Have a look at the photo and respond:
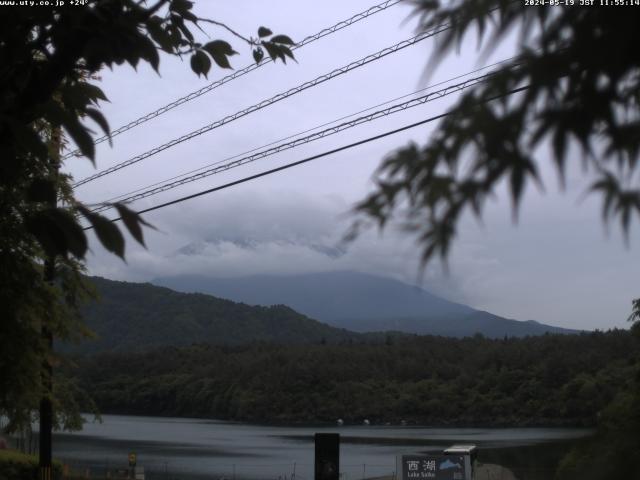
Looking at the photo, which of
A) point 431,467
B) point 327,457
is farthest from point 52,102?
point 431,467

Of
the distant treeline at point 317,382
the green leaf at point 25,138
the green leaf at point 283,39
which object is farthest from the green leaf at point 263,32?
the distant treeline at point 317,382

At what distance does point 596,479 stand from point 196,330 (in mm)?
85171

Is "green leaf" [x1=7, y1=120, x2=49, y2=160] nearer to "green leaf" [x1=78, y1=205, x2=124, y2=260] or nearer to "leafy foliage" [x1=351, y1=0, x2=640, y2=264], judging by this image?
"green leaf" [x1=78, y1=205, x2=124, y2=260]

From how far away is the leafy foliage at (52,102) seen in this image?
11.6 feet

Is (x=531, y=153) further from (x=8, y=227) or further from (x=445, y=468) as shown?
(x=445, y=468)

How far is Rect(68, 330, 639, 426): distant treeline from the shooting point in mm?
43125

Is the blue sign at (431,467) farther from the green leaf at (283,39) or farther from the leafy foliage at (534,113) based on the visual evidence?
the leafy foliage at (534,113)

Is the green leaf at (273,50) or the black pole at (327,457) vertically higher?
the green leaf at (273,50)

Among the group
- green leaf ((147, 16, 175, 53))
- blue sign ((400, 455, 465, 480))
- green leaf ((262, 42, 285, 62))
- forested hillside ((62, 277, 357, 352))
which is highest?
forested hillside ((62, 277, 357, 352))

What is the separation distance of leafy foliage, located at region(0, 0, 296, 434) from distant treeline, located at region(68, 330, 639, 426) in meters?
31.7

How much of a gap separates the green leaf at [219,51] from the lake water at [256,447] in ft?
62.0

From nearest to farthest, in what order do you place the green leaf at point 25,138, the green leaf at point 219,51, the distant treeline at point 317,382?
1. the green leaf at point 25,138
2. the green leaf at point 219,51
3. the distant treeline at point 317,382

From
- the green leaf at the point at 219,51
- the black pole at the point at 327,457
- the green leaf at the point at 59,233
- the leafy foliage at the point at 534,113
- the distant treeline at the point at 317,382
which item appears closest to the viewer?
the leafy foliage at the point at 534,113

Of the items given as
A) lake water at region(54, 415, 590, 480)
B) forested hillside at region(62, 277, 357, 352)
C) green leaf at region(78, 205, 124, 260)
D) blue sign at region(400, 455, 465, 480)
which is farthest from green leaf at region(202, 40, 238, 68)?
forested hillside at region(62, 277, 357, 352)
